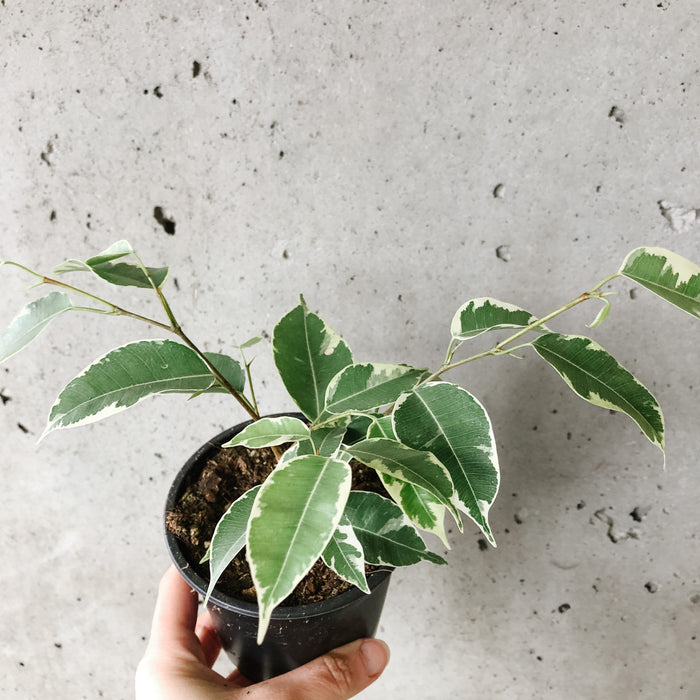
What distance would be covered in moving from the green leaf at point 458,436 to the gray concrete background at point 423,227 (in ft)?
1.04

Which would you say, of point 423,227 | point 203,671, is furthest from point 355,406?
point 203,671

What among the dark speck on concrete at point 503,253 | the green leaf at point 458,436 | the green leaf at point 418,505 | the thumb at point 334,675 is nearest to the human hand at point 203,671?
the thumb at point 334,675

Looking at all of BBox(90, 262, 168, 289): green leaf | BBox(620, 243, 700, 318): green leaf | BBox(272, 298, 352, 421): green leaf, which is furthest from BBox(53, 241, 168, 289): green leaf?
BBox(620, 243, 700, 318): green leaf

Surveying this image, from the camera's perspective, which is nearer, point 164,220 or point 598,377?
point 598,377

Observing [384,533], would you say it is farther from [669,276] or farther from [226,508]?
[669,276]

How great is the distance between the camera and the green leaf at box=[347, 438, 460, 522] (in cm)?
48

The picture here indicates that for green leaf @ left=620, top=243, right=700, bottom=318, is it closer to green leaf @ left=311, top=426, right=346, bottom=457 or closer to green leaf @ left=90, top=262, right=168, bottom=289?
green leaf @ left=311, top=426, right=346, bottom=457

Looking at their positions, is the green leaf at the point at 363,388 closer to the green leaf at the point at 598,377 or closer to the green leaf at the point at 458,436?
the green leaf at the point at 458,436

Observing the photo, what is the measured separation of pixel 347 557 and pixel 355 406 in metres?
0.16

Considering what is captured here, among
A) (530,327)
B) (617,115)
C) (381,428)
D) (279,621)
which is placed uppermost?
(617,115)

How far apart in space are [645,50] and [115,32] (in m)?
0.70

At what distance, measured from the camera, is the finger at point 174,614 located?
782 millimetres

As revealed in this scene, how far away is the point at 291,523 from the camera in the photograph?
425 millimetres

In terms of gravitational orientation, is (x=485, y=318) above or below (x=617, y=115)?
below
